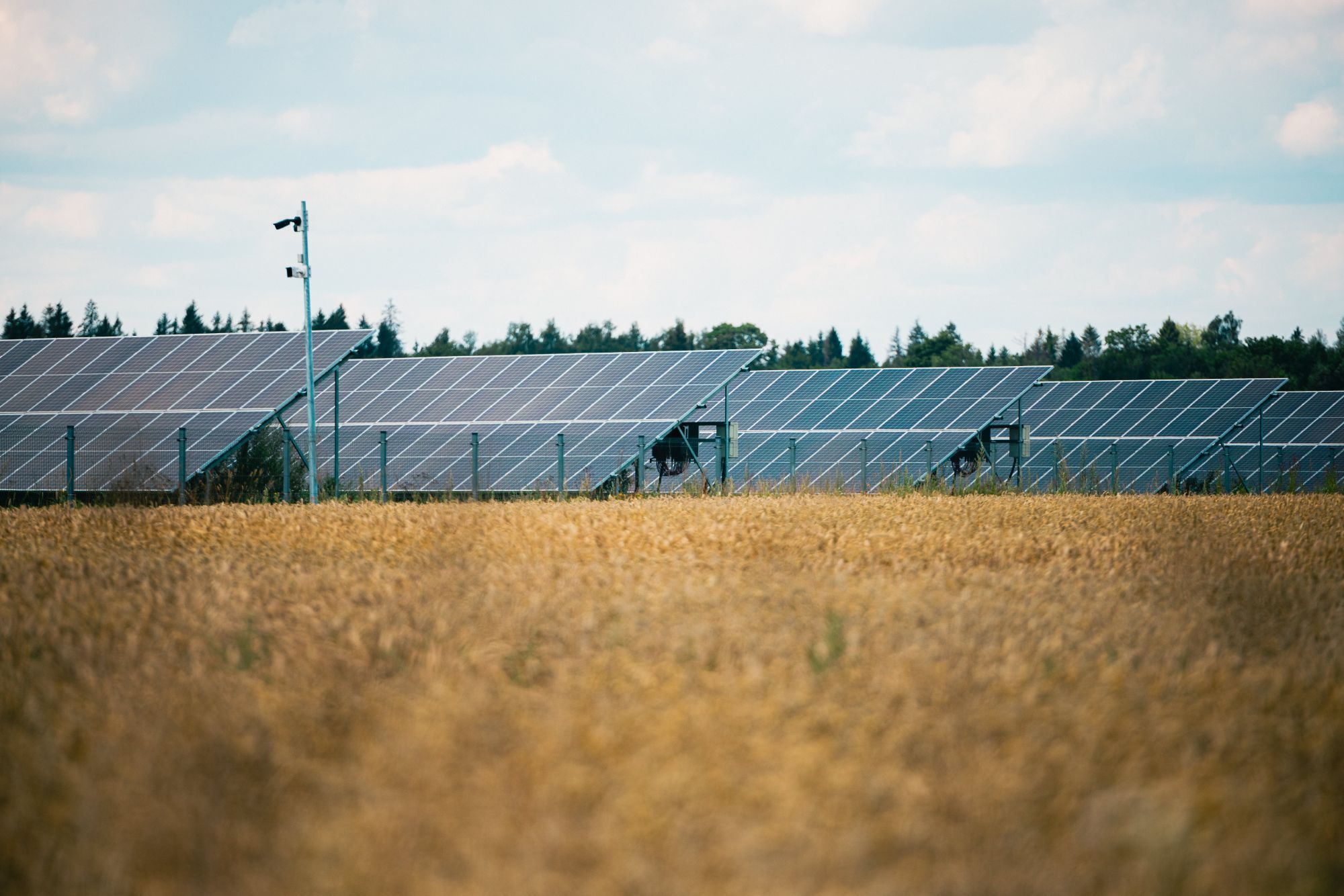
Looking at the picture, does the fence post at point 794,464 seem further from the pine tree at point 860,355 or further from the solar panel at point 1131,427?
the pine tree at point 860,355

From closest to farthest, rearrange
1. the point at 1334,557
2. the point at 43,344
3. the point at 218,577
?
1. the point at 218,577
2. the point at 1334,557
3. the point at 43,344

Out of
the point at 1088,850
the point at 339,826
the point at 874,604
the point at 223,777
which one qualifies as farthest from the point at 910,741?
the point at 874,604

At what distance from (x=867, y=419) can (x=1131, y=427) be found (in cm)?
779

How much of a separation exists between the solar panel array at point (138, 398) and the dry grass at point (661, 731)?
1528 cm

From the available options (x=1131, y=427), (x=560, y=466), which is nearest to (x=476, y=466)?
(x=560, y=466)

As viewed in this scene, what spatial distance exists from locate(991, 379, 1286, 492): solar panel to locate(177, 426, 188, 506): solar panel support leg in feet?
53.7

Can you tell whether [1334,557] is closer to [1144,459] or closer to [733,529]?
[733,529]

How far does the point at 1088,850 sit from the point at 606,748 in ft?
3.86

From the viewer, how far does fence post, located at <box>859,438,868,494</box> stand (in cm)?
2527

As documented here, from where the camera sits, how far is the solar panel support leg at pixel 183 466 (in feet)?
62.6

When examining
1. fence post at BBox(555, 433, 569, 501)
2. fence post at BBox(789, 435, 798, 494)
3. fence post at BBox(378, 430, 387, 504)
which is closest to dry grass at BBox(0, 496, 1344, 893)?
fence post at BBox(378, 430, 387, 504)

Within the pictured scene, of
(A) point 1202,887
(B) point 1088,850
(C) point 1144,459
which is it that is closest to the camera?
(A) point 1202,887

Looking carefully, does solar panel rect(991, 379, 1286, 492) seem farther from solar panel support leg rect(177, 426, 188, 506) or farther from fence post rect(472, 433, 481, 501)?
solar panel support leg rect(177, 426, 188, 506)

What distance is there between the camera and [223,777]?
3125mm
